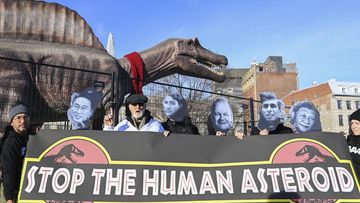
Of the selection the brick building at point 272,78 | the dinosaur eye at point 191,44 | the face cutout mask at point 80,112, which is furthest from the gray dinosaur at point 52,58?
the brick building at point 272,78

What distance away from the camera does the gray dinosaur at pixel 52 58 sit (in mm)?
6551

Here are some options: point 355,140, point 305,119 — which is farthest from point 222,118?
point 355,140

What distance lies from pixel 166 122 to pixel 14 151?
217 cm

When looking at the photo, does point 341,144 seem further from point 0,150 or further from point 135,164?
point 0,150

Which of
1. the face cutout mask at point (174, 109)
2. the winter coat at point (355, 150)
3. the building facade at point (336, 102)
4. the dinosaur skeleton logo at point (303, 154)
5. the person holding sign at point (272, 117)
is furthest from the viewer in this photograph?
the building facade at point (336, 102)

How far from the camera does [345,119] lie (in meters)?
52.1

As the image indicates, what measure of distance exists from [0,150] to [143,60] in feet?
15.2

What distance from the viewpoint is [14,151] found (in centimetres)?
383

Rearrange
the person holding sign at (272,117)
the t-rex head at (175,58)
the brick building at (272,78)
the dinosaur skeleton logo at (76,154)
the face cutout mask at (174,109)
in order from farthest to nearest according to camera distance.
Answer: the brick building at (272,78) → the t-rex head at (175,58) → the face cutout mask at (174,109) → the person holding sign at (272,117) → the dinosaur skeleton logo at (76,154)

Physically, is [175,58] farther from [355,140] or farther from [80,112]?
[355,140]

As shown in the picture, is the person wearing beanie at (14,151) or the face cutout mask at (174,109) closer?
the person wearing beanie at (14,151)

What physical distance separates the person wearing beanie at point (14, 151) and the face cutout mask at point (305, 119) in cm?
328

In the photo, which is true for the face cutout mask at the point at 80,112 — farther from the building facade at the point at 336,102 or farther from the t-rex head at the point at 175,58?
the building facade at the point at 336,102

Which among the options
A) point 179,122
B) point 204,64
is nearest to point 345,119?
point 204,64
